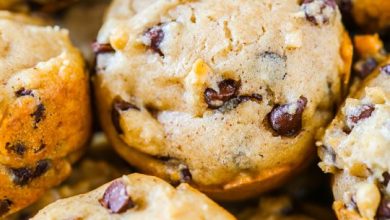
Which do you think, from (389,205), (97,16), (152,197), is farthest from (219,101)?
(97,16)

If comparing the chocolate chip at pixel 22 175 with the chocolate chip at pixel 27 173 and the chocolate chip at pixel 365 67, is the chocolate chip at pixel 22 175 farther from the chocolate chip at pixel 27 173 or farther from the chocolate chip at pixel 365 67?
the chocolate chip at pixel 365 67

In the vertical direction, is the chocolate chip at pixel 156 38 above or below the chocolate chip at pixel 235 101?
above

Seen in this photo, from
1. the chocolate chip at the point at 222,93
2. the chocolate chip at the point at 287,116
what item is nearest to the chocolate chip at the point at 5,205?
the chocolate chip at the point at 222,93

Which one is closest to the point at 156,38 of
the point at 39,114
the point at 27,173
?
the point at 39,114

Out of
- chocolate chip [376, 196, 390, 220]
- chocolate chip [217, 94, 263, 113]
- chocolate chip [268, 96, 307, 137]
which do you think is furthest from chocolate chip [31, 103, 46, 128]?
chocolate chip [376, 196, 390, 220]

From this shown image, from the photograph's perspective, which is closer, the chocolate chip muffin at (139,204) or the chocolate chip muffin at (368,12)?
the chocolate chip muffin at (139,204)

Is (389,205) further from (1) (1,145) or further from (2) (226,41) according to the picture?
(1) (1,145)

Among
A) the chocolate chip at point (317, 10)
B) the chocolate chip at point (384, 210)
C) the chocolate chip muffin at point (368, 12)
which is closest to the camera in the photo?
the chocolate chip at point (384, 210)

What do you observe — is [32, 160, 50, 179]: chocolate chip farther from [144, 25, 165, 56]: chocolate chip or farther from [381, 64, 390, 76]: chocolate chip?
[381, 64, 390, 76]: chocolate chip

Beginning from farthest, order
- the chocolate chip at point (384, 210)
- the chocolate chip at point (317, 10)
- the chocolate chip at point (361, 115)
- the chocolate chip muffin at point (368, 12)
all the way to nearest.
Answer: the chocolate chip muffin at point (368, 12) → the chocolate chip at point (317, 10) → the chocolate chip at point (361, 115) → the chocolate chip at point (384, 210)
